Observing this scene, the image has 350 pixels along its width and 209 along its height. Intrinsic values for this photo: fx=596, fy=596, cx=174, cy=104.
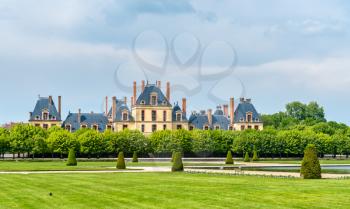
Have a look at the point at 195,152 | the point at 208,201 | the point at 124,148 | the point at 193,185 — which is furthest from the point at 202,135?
the point at 208,201

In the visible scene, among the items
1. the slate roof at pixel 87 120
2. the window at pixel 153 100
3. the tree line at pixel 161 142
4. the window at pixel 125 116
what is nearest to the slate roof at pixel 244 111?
the tree line at pixel 161 142

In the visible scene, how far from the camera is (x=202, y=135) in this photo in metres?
87.2

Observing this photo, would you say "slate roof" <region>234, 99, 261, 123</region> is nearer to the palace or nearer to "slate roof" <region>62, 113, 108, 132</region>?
the palace

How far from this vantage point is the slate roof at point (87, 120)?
9888 cm

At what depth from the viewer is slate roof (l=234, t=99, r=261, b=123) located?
104000 mm

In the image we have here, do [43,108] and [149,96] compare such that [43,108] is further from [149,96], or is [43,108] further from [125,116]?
[149,96]

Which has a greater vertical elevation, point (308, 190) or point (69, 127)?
point (69, 127)

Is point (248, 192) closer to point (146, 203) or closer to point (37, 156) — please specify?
point (146, 203)

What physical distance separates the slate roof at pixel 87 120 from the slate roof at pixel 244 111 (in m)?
22.9

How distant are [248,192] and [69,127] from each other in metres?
79.1

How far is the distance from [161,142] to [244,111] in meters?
24.4

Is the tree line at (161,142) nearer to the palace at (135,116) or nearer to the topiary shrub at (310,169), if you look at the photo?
the palace at (135,116)

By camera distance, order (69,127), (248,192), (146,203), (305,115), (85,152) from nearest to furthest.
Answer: (146,203) < (248,192) < (85,152) < (69,127) < (305,115)

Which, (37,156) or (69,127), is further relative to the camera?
(69,127)
